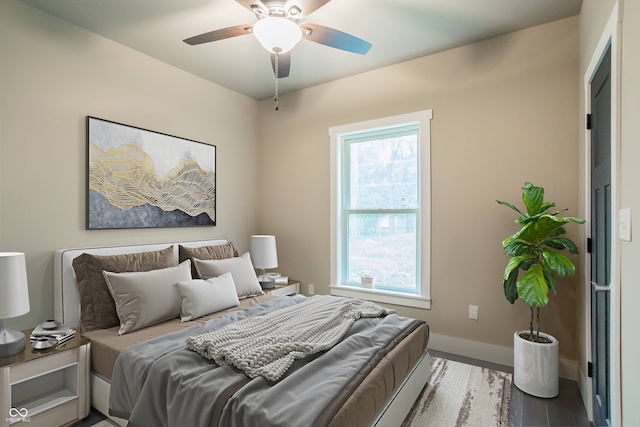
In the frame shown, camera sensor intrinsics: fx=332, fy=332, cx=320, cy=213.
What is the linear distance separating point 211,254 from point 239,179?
1.21 metres

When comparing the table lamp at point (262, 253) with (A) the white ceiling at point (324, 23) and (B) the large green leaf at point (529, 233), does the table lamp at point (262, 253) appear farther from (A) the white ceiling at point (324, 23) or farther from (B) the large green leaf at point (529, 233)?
(B) the large green leaf at point (529, 233)

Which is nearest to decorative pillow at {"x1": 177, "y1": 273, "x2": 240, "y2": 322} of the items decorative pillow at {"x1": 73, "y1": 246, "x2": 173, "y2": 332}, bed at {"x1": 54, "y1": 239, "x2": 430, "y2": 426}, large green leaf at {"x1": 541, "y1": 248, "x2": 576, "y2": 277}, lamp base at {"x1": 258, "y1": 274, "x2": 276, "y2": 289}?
bed at {"x1": 54, "y1": 239, "x2": 430, "y2": 426}

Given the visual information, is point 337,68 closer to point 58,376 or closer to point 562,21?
point 562,21

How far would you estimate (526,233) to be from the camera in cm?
239

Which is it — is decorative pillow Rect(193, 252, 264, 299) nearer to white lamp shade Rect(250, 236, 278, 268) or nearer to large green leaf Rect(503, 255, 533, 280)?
white lamp shade Rect(250, 236, 278, 268)

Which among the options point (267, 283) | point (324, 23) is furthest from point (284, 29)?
point (267, 283)

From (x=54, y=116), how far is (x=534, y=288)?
3712mm

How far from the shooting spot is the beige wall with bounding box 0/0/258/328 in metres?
2.31

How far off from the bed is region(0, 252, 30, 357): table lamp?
1.30 feet

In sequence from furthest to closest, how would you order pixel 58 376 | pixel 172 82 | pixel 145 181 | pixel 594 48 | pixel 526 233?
pixel 172 82
pixel 145 181
pixel 526 233
pixel 58 376
pixel 594 48

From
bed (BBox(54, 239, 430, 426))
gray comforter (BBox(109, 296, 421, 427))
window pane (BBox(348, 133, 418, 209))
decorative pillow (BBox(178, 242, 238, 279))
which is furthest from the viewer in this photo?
window pane (BBox(348, 133, 418, 209))

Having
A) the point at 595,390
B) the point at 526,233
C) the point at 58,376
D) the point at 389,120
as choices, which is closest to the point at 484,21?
the point at 389,120

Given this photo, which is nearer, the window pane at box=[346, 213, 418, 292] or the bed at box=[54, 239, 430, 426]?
the bed at box=[54, 239, 430, 426]

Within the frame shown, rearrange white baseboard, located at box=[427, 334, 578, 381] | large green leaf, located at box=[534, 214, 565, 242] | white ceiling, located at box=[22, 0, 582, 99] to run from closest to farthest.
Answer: large green leaf, located at box=[534, 214, 565, 242]
white ceiling, located at box=[22, 0, 582, 99]
white baseboard, located at box=[427, 334, 578, 381]
